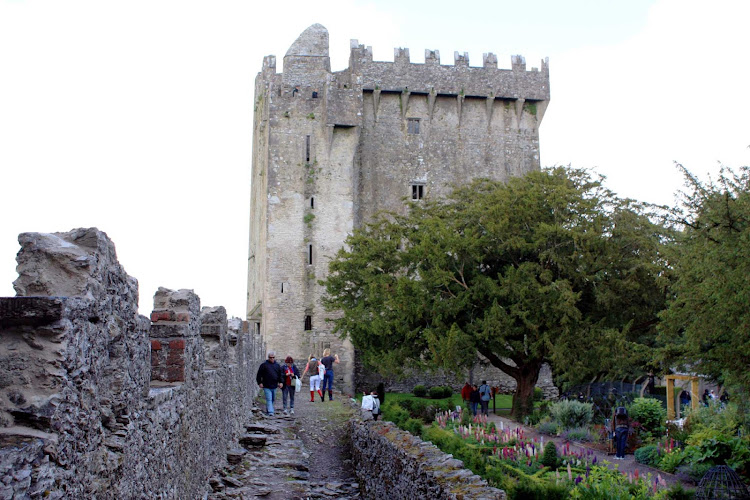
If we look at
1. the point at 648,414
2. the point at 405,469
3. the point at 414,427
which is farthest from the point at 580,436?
the point at 405,469

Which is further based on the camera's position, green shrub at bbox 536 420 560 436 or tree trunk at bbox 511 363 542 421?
tree trunk at bbox 511 363 542 421

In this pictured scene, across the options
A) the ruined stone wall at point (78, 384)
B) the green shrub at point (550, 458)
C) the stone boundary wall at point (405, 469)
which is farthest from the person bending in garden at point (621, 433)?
the ruined stone wall at point (78, 384)

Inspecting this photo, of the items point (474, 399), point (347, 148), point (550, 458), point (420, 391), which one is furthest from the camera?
point (347, 148)

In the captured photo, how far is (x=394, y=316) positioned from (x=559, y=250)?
563cm

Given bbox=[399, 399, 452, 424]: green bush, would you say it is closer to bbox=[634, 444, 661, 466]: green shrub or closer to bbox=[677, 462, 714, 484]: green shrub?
bbox=[634, 444, 661, 466]: green shrub

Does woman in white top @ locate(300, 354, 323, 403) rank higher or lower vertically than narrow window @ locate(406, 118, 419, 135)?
lower

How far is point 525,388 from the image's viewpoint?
2480cm

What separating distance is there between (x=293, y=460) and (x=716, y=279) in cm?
726

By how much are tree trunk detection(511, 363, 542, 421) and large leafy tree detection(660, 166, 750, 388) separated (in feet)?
34.9

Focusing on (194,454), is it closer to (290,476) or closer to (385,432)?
(290,476)

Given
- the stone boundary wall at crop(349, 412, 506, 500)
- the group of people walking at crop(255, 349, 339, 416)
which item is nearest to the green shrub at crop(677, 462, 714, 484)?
the stone boundary wall at crop(349, 412, 506, 500)

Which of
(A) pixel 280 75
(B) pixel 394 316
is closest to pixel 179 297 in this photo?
(B) pixel 394 316

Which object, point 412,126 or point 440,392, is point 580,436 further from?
point 412,126

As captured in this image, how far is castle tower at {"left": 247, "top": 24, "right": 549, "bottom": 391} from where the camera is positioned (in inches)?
1398
